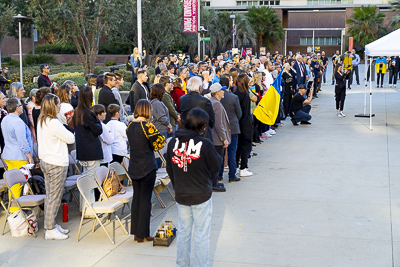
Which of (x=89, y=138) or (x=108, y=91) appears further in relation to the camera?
(x=108, y=91)

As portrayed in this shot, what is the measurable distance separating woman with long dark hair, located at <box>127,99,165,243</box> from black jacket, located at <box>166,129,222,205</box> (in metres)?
1.20

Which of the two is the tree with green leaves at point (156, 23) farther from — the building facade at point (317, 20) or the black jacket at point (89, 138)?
the black jacket at point (89, 138)

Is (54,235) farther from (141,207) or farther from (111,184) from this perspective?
(141,207)

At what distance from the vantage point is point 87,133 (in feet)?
25.0

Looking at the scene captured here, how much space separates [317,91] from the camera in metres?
26.0

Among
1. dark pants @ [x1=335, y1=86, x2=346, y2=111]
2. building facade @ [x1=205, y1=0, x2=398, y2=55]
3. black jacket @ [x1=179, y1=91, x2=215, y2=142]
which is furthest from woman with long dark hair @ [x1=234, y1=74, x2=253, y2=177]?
building facade @ [x1=205, y1=0, x2=398, y2=55]

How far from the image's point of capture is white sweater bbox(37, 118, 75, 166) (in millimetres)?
6711

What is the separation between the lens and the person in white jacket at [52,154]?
265 inches

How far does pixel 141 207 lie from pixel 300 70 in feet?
43.4

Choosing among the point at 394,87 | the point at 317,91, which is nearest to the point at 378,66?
the point at 394,87

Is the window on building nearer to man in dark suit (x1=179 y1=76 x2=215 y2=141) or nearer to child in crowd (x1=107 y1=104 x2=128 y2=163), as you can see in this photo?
man in dark suit (x1=179 y1=76 x2=215 y2=141)

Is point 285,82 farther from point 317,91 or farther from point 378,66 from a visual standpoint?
Result: point 378,66

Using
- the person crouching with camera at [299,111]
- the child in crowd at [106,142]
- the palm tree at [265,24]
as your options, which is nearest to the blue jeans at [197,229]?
the child in crowd at [106,142]

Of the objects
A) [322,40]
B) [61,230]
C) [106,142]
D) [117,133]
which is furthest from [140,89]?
[322,40]
